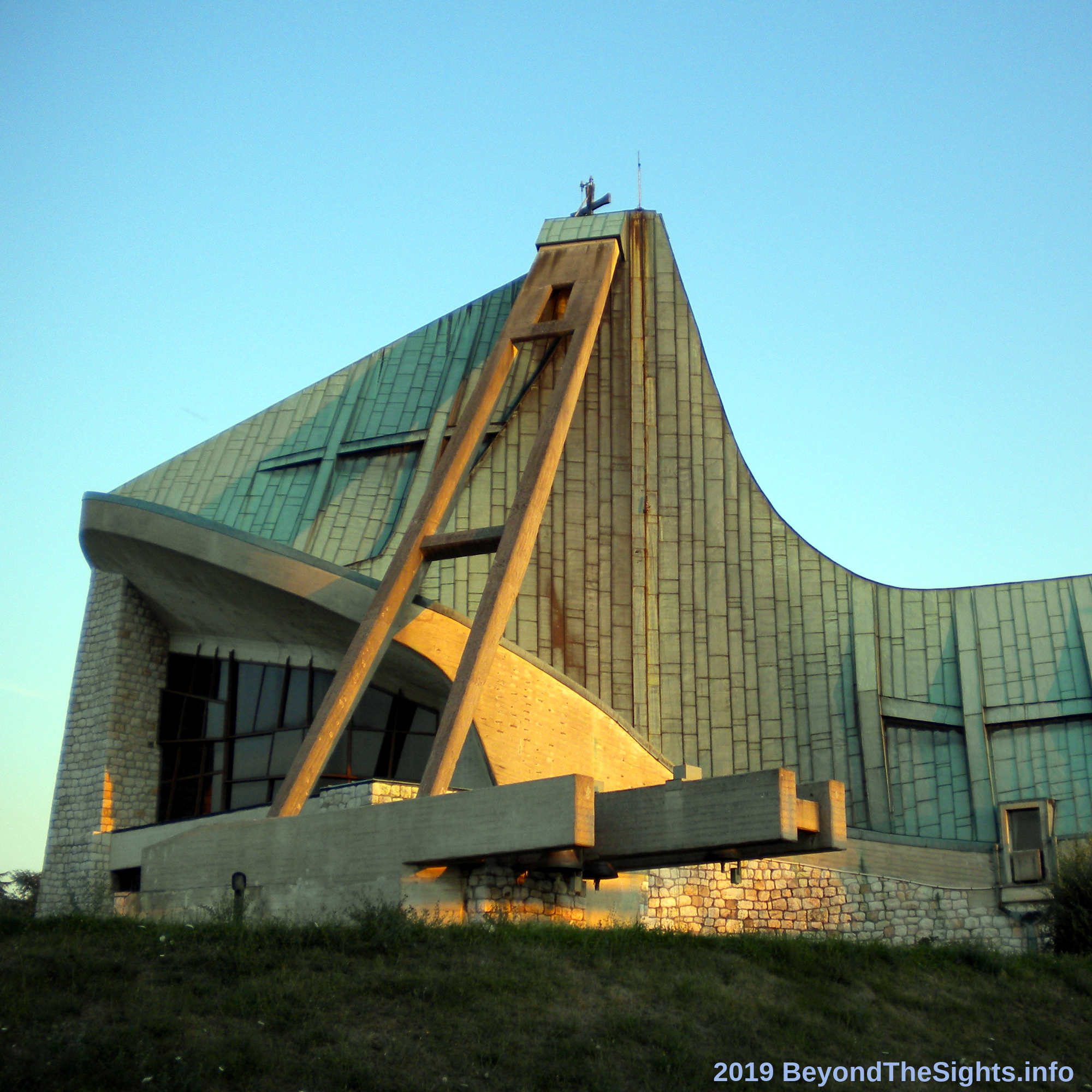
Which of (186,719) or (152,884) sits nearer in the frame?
(152,884)

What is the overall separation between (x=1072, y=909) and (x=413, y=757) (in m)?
8.13

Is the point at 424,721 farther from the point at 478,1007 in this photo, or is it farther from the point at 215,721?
the point at 478,1007

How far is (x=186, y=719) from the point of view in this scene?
19359 mm

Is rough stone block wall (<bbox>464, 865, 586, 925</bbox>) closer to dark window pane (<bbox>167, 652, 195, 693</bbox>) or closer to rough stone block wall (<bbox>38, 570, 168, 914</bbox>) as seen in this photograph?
rough stone block wall (<bbox>38, 570, 168, 914</bbox>)

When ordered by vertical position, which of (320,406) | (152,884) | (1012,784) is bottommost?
(152,884)

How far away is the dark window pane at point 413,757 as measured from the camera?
17922mm

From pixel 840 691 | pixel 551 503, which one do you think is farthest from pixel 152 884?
pixel 840 691

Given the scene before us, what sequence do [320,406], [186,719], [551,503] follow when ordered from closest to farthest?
[186,719] < [551,503] < [320,406]

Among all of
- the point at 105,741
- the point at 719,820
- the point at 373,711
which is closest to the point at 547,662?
the point at 373,711

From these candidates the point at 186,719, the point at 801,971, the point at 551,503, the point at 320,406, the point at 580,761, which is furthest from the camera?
the point at 320,406

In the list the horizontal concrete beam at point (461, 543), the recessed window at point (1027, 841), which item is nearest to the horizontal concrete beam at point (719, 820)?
the horizontal concrete beam at point (461, 543)

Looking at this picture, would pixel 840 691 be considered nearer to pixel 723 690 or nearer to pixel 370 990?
pixel 723 690

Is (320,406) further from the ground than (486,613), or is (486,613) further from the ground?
(320,406)

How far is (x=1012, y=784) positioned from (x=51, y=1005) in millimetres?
12959
